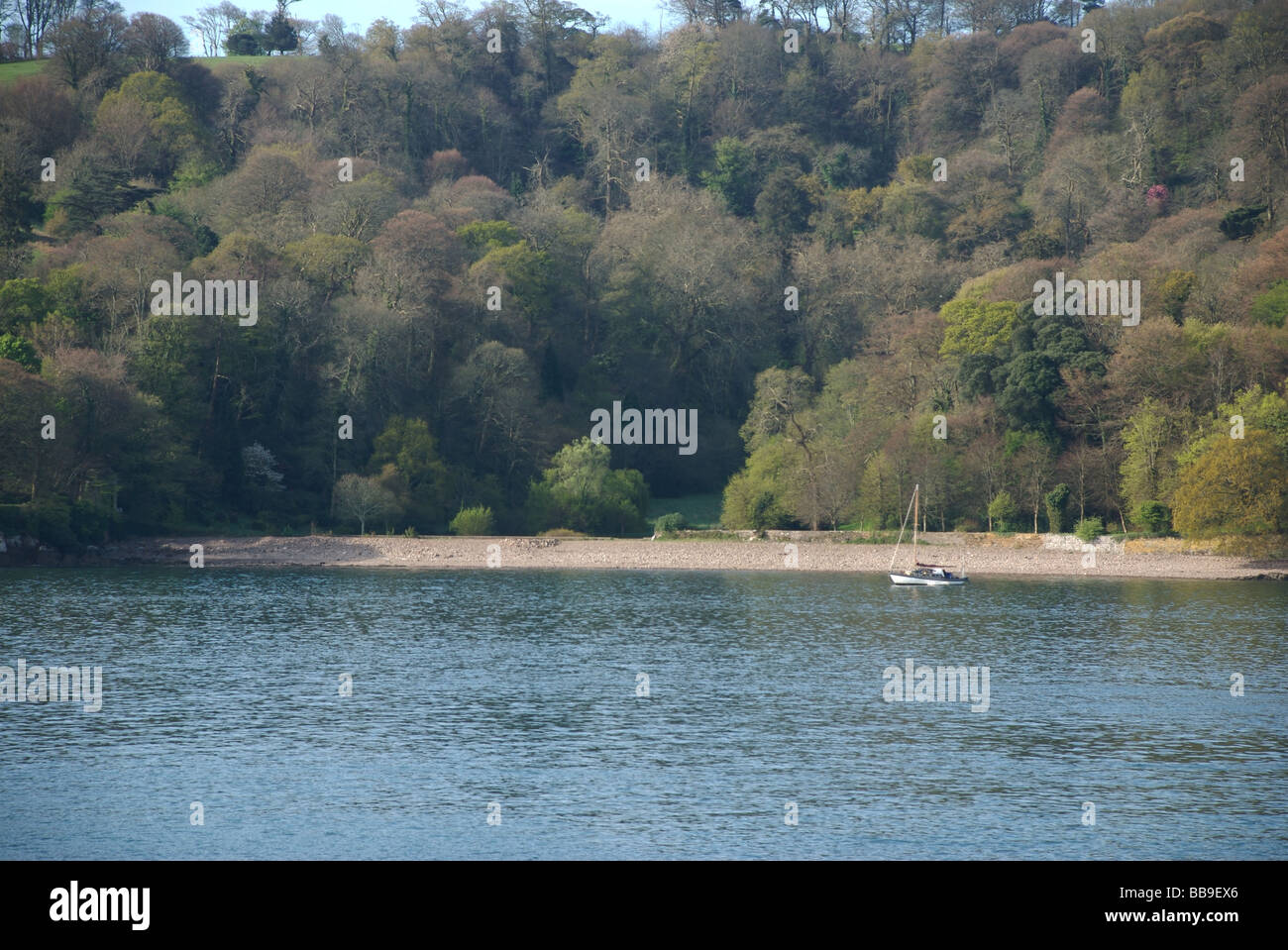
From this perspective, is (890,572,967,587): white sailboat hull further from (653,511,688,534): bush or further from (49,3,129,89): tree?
(49,3,129,89): tree

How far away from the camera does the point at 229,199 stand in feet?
288

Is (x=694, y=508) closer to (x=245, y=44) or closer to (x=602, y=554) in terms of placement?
(x=602, y=554)

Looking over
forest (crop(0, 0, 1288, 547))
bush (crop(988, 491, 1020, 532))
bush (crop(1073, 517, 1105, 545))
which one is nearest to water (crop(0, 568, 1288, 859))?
bush (crop(1073, 517, 1105, 545))

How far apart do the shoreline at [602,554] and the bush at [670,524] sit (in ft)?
5.41

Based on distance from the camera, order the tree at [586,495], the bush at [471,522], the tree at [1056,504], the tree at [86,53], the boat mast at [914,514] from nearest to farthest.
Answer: the boat mast at [914,514] → the tree at [1056,504] → the bush at [471,522] → the tree at [586,495] → the tree at [86,53]

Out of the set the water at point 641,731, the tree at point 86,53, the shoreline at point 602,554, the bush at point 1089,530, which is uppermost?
the tree at point 86,53

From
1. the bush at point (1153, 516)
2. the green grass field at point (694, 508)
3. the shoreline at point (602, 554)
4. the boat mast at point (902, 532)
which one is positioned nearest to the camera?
the bush at point (1153, 516)

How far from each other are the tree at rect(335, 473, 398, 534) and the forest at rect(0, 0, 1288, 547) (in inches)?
16.8

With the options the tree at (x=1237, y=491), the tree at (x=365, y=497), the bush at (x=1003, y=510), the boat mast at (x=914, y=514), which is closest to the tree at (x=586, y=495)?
the tree at (x=365, y=497)

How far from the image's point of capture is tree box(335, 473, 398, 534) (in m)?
71.1

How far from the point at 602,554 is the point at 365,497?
13287 millimetres

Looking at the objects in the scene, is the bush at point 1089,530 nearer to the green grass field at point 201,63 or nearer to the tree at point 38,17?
the green grass field at point 201,63

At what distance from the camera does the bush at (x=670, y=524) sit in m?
72.9

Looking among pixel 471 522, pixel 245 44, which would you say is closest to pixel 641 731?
pixel 471 522
